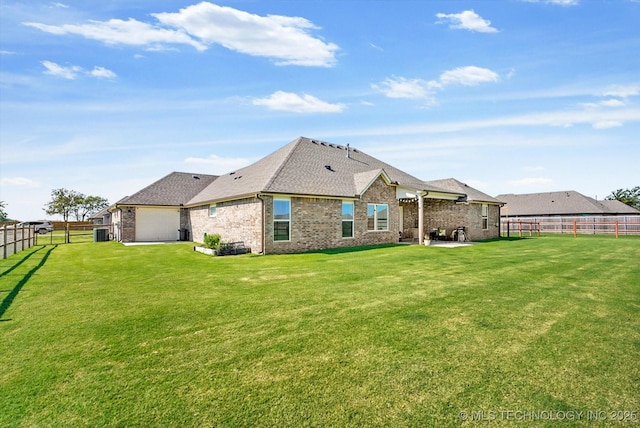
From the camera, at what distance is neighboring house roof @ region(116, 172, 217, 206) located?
22869 millimetres

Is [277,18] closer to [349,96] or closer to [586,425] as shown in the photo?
[349,96]

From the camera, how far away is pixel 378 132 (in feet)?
68.2

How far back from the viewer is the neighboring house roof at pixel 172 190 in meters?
22.9

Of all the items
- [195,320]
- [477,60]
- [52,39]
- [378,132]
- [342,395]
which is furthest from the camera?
[378,132]

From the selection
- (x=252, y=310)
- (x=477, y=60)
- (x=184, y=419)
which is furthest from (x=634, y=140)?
(x=184, y=419)

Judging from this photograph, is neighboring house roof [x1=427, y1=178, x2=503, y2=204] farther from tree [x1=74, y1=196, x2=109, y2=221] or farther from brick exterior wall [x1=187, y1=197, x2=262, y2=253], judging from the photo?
tree [x1=74, y1=196, x2=109, y2=221]

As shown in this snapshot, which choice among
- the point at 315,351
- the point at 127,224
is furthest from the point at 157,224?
the point at 315,351

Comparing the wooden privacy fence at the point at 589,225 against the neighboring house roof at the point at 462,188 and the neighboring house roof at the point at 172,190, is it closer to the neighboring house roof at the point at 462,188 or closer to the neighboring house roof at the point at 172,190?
the neighboring house roof at the point at 462,188

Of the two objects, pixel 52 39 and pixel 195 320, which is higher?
pixel 52 39

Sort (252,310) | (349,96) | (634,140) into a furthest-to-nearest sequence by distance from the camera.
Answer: (634,140) < (349,96) < (252,310)

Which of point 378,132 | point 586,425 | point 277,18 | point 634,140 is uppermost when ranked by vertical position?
point 277,18

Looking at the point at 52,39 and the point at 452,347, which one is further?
the point at 52,39

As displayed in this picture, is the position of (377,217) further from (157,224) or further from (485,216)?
(157,224)

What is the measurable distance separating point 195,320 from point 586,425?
16.0ft
